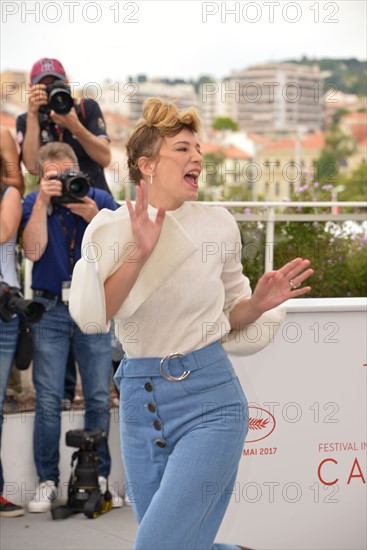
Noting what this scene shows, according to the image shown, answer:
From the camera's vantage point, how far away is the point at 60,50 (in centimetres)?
8162

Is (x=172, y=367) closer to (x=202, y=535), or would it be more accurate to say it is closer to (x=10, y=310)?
(x=202, y=535)

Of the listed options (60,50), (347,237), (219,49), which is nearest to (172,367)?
(347,237)

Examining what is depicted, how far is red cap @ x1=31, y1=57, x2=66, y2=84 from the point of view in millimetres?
4863

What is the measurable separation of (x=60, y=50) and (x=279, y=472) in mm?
80879

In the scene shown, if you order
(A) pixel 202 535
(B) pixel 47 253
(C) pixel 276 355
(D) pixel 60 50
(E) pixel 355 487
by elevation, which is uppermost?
(D) pixel 60 50

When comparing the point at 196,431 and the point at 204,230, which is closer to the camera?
the point at 196,431

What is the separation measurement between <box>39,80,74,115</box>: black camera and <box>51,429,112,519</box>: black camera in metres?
1.54

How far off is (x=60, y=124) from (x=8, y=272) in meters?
0.81

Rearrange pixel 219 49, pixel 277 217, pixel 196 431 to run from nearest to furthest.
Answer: pixel 196 431, pixel 277 217, pixel 219 49

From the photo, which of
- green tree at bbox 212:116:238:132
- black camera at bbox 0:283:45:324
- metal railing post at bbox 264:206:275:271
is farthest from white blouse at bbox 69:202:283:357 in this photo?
Answer: green tree at bbox 212:116:238:132

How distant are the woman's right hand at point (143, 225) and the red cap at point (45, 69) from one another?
245 centimetres

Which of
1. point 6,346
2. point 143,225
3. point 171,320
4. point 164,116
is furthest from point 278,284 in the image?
point 6,346

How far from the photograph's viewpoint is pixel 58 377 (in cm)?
472

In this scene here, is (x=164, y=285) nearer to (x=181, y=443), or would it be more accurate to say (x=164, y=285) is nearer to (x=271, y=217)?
(x=181, y=443)
